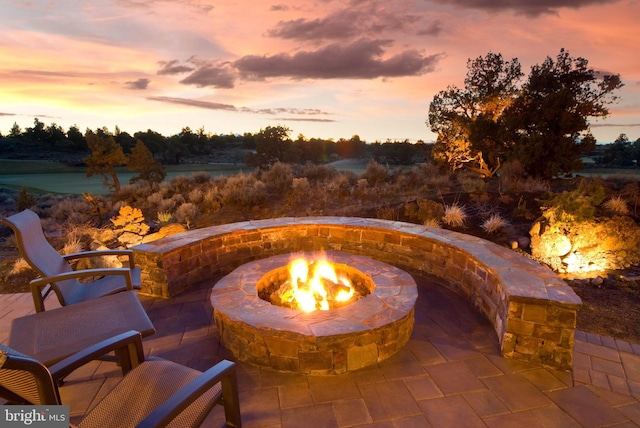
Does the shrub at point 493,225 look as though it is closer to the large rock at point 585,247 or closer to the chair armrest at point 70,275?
the large rock at point 585,247

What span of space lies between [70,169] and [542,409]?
133ft

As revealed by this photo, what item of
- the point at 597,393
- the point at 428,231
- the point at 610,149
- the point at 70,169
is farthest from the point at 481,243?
the point at 70,169

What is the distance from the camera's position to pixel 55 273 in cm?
308

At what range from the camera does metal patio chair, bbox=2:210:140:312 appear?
2.77 meters

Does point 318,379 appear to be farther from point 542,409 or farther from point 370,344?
point 542,409

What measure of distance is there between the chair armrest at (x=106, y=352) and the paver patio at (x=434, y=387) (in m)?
0.72

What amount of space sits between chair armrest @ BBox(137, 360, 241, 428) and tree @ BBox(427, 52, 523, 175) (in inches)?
573

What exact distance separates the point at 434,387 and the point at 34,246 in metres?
3.78

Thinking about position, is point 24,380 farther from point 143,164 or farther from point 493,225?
point 143,164

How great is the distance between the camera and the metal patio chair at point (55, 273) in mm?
2770

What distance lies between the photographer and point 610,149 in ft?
88.1

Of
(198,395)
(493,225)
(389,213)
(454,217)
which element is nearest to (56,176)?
(389,213)

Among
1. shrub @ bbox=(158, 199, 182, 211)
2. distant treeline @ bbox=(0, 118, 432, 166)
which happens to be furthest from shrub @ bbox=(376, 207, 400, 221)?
distant treeline @ bbox=(0, 118, 432, 166)

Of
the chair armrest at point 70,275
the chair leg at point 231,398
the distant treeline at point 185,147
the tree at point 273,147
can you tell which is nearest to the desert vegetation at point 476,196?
the chair armrest at point 70,275
